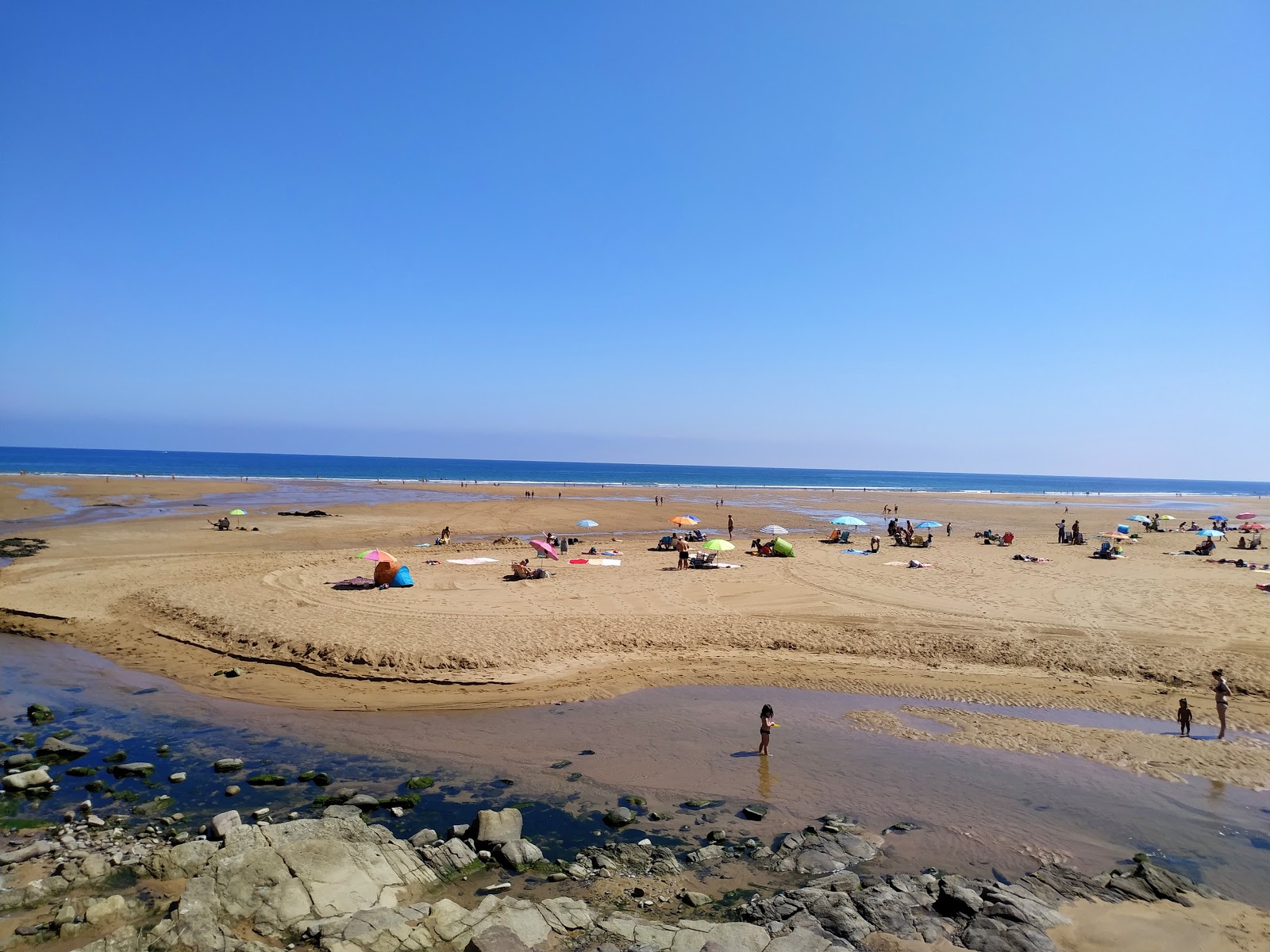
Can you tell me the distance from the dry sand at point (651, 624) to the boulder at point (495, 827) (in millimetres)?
5268

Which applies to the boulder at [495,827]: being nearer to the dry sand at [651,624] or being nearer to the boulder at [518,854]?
the boulder at [518,854]

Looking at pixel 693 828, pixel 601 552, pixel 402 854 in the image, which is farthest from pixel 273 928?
pixel 601 552

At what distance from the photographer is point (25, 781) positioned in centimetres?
1006

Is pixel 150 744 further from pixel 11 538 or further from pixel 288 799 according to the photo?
pixel 11 538

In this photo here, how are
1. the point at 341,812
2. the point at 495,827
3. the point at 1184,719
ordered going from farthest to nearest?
the point at 1184,719
the point at 341,812
the point at 495,827

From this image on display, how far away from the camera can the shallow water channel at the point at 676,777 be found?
9430 millimetres

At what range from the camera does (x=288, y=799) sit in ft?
32.7

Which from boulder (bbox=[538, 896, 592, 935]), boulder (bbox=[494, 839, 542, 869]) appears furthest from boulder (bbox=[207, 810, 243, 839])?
boulder (bbox=[538, 896, 592, 935])

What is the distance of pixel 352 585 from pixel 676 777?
15.9m

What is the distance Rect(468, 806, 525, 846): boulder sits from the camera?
878 centimetres

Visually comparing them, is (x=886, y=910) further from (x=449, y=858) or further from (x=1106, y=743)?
(x=1106, y=743)

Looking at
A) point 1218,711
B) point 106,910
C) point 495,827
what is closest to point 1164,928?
point 1218,711

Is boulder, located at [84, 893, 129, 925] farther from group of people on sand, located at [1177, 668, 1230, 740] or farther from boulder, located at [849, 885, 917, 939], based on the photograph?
group of people on sand, located at [1177, 668, 1230, 740]

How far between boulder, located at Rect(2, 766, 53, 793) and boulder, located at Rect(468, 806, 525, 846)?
6990 millimetres
